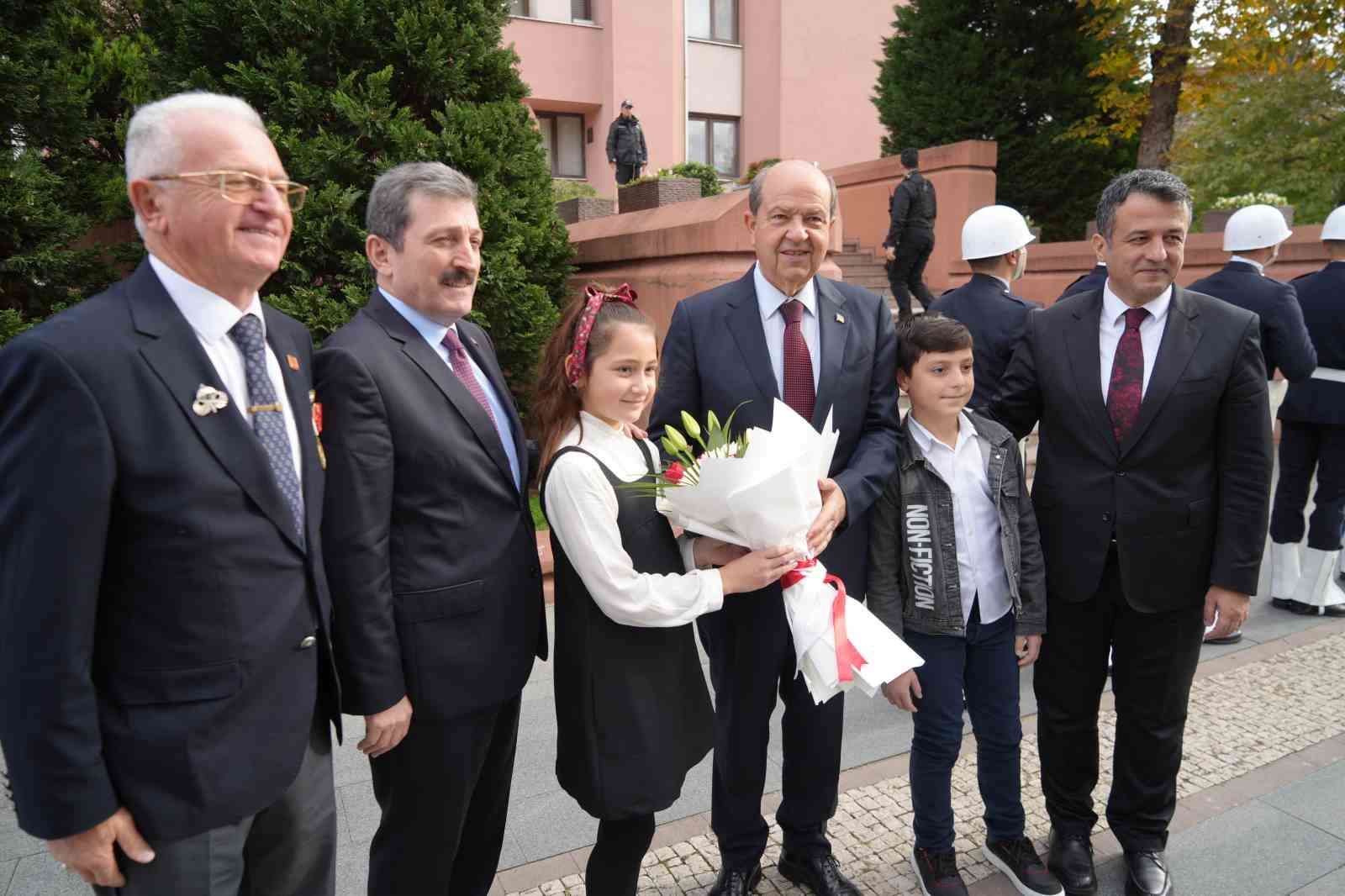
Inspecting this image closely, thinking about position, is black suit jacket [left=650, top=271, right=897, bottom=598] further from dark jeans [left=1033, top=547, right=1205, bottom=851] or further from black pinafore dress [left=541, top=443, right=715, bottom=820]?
dark jeans [left=1033, top=547, right=1205, bottom=851]

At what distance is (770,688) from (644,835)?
2.18 feet

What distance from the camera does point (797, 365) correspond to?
9.62ft

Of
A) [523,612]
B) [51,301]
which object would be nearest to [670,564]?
[523,612]

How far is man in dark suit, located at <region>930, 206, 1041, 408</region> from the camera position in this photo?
441cm

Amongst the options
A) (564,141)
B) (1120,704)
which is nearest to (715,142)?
(564,141)

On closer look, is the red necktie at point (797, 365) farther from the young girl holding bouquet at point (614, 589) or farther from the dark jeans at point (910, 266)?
the dark jeans at point (910, 266)

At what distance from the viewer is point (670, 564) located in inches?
98.3

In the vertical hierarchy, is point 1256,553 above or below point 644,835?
above

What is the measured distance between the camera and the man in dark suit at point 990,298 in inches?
174

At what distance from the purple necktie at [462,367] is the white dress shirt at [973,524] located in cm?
147

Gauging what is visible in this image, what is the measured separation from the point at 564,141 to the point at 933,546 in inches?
853

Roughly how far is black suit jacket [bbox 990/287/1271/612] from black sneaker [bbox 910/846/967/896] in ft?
3.20

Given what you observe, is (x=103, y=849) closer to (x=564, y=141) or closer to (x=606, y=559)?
(x=606, y=559)

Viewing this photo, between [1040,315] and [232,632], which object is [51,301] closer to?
[232,632]
